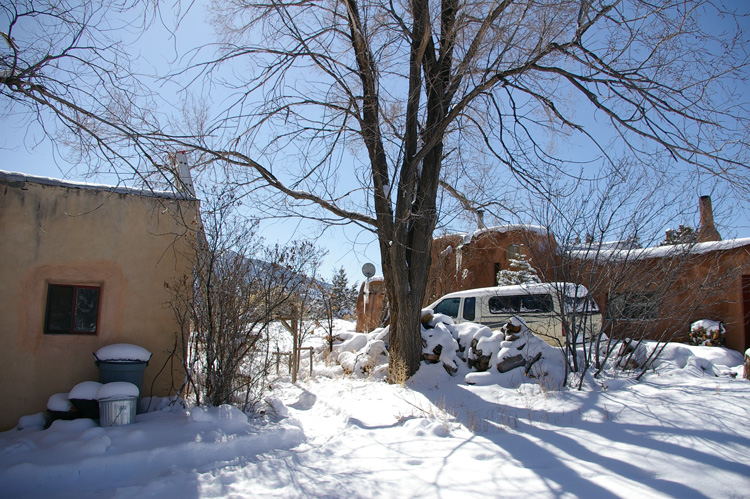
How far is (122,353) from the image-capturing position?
6.49 metres

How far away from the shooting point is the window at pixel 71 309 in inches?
267

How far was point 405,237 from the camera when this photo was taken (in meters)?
9.29

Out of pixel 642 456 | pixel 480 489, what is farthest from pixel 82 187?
pixel 642 456

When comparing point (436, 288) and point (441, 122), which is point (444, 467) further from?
point (436, 288)

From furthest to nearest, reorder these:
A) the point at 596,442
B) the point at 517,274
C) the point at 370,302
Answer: the point at 370,302 < the point at 517,274 < the point at 596,442

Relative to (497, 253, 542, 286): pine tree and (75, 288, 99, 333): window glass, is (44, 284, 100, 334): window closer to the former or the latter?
(75, 288, 99, 333): window glass

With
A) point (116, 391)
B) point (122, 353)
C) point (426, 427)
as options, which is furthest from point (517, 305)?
point (116, 391)

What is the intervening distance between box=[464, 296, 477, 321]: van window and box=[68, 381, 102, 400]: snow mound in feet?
27.9

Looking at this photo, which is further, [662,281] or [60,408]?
[662,281]

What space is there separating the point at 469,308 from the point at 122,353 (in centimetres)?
826

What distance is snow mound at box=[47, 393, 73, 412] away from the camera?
241 inches

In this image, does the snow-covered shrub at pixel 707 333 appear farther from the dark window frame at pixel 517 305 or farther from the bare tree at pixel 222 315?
the bare tree at pixel 222 315

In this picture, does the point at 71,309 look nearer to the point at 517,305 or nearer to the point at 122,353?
the point at 122,353

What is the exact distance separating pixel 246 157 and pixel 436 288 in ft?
44.0
